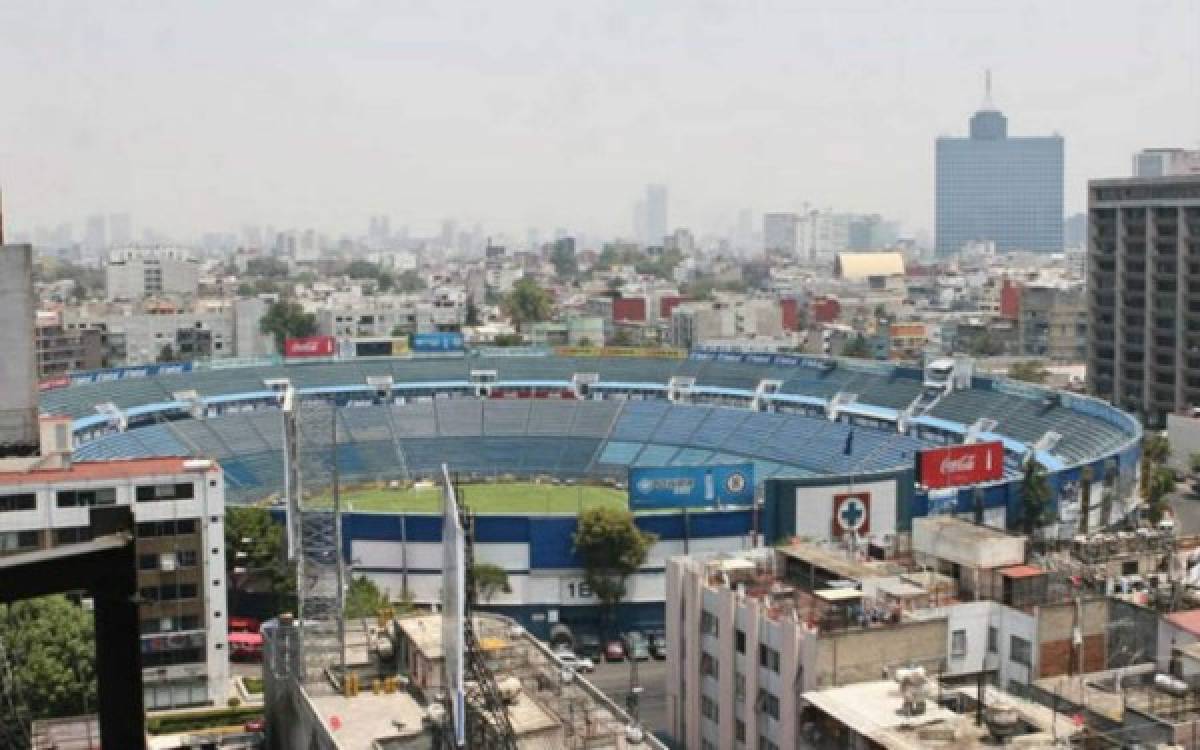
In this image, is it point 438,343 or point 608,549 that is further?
point 438,343

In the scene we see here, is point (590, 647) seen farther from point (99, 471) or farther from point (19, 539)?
point (19, 539)

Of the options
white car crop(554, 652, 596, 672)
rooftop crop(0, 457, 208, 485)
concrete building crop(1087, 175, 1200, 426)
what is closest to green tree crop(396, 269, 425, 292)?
concrete building crop(1087, 175, 1200, 426)

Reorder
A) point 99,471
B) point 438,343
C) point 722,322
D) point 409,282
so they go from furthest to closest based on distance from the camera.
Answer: point 409,282
point 722,322
point 438,343
point 99,471

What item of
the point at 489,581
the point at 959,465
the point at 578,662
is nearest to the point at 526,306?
the point at 959,465

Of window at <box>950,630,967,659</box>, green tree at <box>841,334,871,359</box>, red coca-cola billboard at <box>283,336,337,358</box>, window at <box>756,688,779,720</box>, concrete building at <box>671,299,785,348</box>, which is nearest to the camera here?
window at <box>756,688,779,720</box>

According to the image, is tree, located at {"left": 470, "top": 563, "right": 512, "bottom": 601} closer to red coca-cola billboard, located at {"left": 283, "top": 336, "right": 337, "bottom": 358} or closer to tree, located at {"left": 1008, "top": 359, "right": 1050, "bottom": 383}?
red coca-cola billboard, located at {"left": 283, "top": 336, "right": 337, "bottom": 358}

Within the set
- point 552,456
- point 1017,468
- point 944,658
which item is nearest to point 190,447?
point 552,456
